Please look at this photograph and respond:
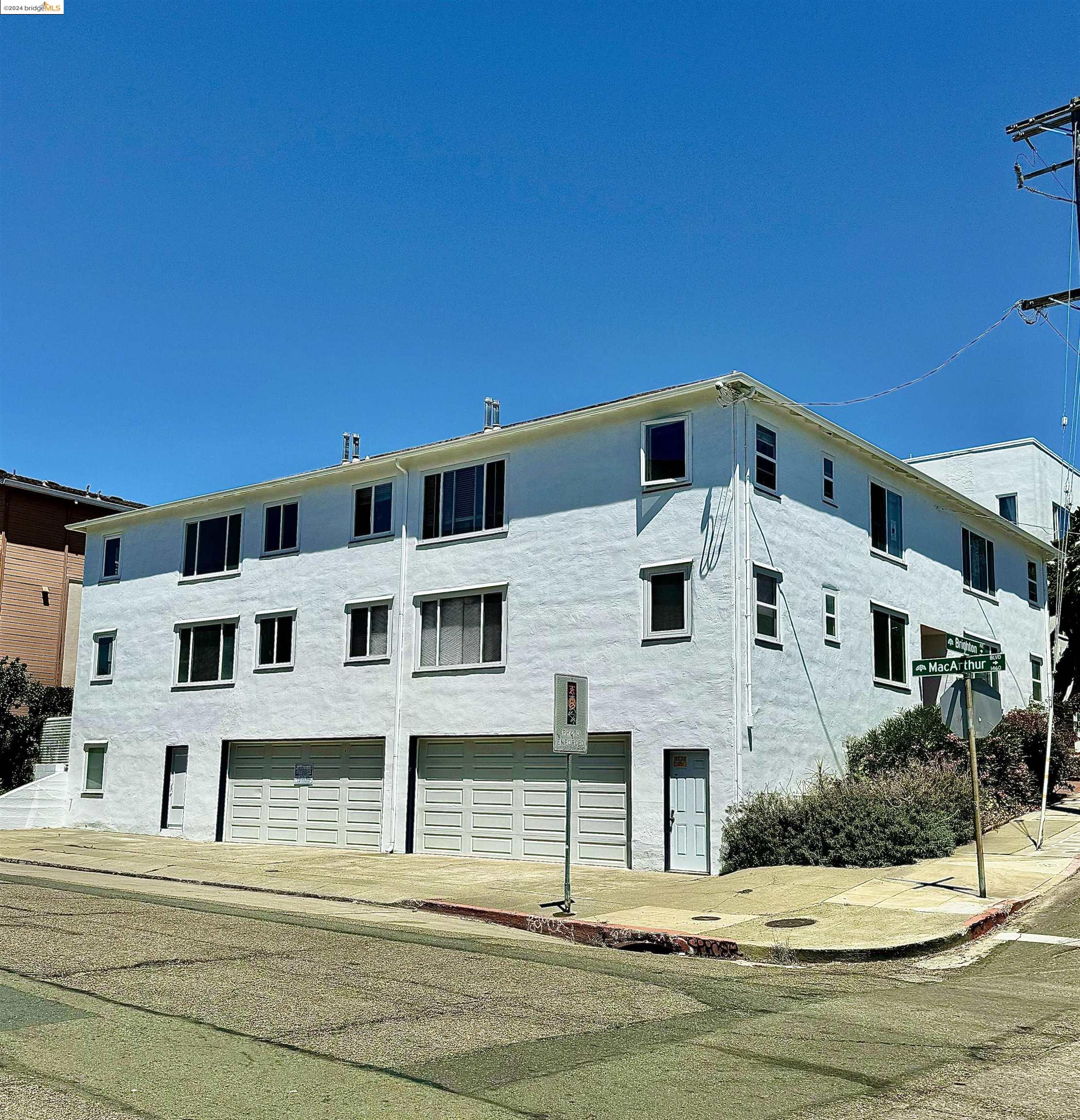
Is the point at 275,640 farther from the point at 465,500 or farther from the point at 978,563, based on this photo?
the point at 978,563

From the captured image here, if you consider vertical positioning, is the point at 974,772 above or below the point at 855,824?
above

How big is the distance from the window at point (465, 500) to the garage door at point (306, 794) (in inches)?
195

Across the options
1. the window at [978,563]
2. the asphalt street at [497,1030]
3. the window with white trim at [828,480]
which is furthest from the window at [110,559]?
the window at [978,563]

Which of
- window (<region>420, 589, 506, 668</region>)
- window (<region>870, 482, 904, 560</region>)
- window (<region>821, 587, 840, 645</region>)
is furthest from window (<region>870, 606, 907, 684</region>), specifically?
window (<region>420, 589, 506, 668</region>)

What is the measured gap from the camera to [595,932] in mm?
13883

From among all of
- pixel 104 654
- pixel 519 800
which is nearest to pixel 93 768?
pixel 104 654

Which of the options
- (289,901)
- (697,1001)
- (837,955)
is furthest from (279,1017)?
(289,901)

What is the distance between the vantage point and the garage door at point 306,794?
25.3m

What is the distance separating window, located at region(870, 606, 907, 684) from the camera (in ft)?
81.8

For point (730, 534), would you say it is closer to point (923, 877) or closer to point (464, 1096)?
point (923, 877)

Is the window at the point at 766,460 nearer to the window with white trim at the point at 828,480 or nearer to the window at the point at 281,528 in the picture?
the window with white trim at the point at 828,480

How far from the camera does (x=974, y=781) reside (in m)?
14.4

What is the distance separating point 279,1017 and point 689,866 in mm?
12944

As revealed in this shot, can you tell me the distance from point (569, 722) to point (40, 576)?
29730mm
